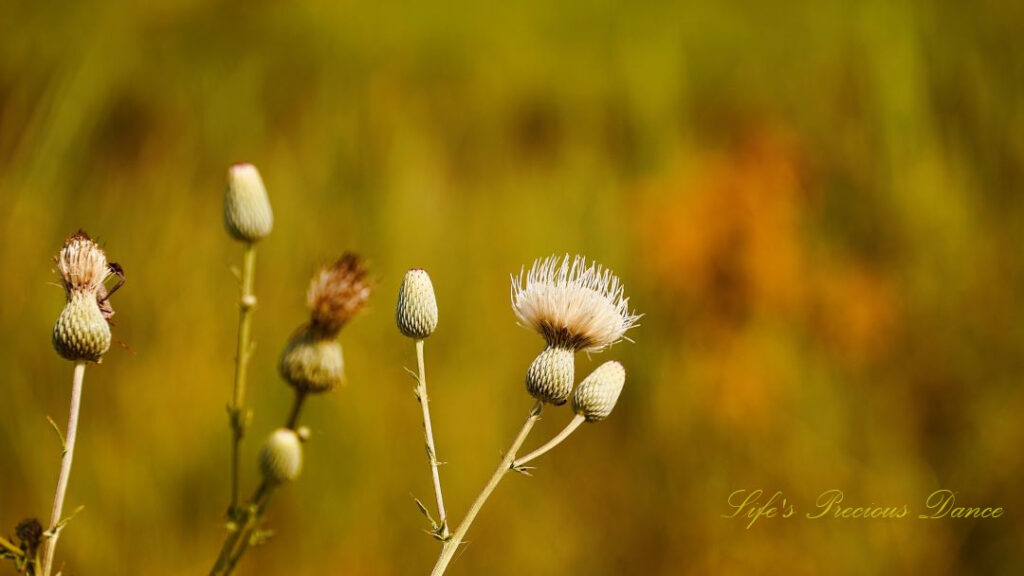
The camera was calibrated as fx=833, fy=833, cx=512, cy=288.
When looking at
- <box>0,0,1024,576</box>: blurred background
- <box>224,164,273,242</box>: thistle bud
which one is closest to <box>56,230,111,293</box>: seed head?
<box>224,164,273,242</box>: thistle bud

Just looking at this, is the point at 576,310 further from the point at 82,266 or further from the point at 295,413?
the point at 82,266

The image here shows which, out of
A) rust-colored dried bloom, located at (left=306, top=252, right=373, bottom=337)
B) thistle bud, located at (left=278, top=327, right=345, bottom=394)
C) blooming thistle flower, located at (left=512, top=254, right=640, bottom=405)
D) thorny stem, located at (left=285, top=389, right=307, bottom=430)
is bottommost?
thorny stem, located at (left=285, top=389, right=307, bottom=430)

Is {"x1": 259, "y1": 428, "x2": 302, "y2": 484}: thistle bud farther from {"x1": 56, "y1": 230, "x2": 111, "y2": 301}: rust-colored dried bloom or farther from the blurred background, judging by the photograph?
the blurred background

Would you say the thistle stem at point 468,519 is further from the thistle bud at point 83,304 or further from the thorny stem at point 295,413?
the thistle bud at point 83,304

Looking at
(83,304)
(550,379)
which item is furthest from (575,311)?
(83,304)

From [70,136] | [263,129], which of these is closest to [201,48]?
[263,129]
